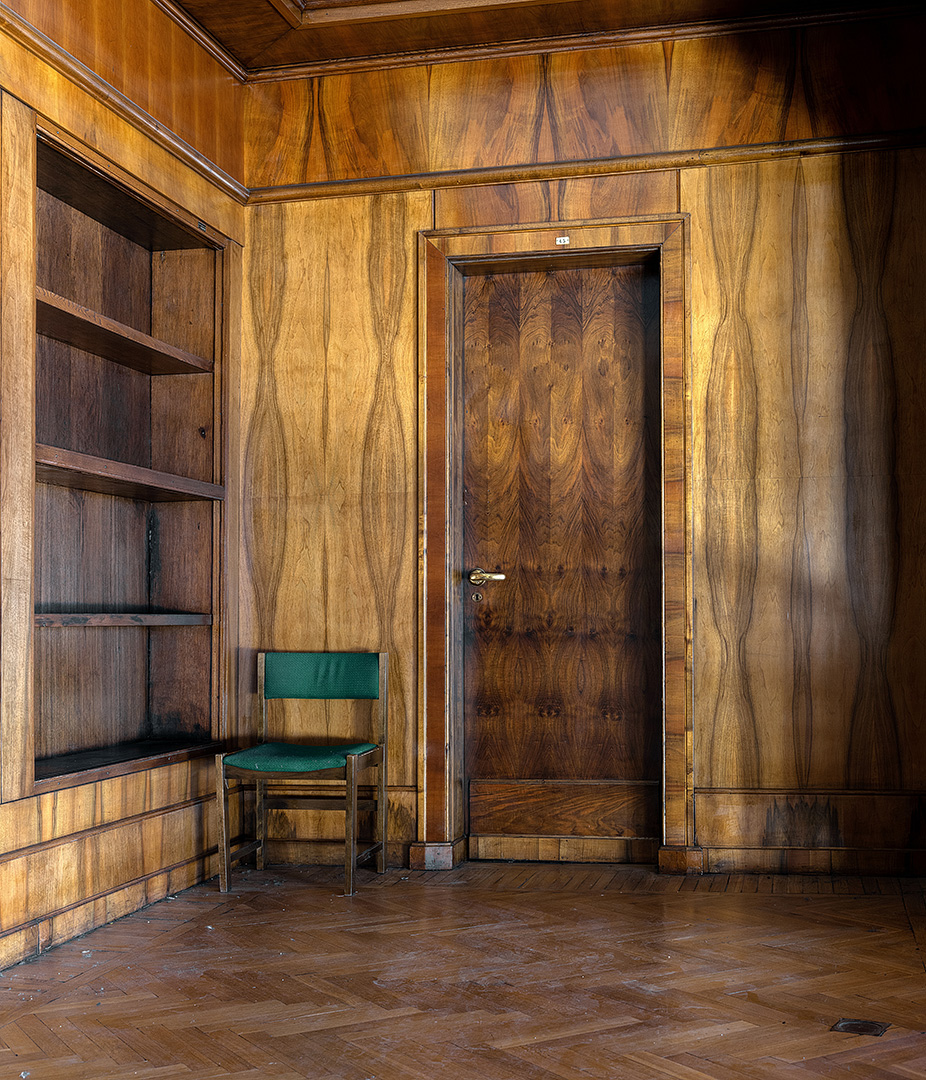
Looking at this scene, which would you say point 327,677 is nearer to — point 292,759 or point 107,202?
point 292,759

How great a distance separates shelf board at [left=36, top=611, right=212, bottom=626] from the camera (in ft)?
11.0

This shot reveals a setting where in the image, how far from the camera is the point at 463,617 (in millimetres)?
4422

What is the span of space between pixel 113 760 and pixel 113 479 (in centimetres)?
94

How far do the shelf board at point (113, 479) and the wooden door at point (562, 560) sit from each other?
43.9 inches

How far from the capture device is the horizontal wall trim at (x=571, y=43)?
4.00 metres

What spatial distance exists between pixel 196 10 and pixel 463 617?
2.51 m

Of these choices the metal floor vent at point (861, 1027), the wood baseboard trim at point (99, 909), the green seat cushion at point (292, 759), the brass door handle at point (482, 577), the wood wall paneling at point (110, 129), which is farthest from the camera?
the brass door handle at point (482, 577)

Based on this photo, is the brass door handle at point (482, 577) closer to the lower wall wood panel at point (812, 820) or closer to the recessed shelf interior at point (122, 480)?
the recessed shelf interior at point (122, 480)

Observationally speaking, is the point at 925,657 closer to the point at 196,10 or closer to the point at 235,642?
the point at 235,642

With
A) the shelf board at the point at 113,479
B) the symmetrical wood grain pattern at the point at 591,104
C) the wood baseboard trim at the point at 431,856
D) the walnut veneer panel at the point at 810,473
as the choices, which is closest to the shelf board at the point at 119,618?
the shelf board at the point at 113,479

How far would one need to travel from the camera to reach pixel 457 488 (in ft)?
14.4

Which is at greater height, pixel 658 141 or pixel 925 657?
pixel 658 141

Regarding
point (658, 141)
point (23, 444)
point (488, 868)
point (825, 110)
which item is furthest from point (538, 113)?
point (488, 868)

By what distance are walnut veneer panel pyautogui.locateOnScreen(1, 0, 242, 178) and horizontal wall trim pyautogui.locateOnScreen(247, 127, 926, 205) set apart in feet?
1.07
